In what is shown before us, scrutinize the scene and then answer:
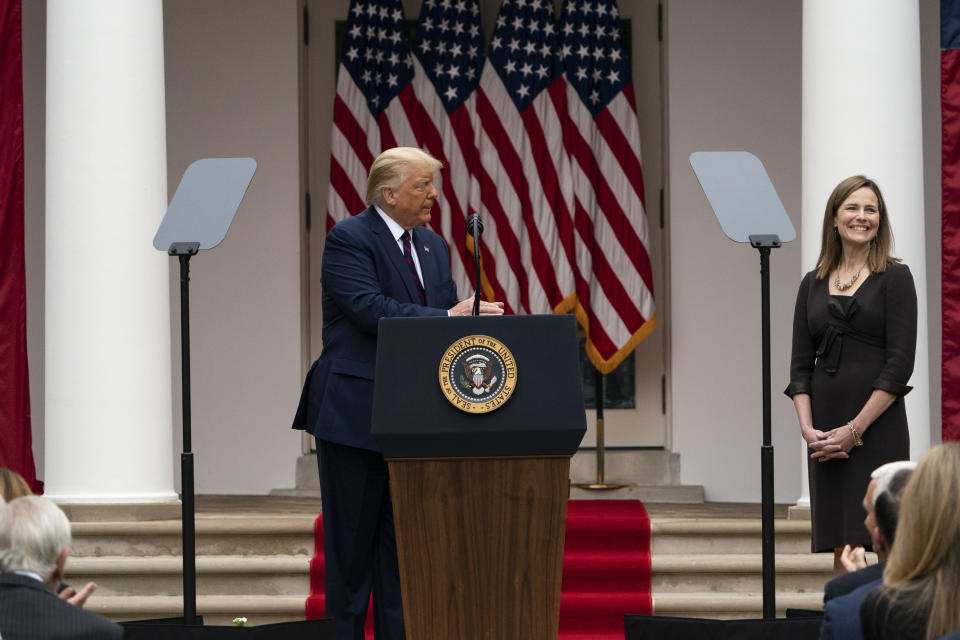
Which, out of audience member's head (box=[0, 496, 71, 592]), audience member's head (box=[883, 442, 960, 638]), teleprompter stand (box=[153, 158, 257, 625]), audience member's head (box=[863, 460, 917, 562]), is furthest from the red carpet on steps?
audience member's head (box=[883, 442, 960, 638])

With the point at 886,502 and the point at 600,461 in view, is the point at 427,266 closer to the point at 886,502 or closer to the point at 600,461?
the point at 886,502

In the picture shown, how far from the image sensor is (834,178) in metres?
6.41

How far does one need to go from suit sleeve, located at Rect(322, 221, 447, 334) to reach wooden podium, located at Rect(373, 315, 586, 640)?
0.54m

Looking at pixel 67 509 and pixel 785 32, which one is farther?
pixel 785 32

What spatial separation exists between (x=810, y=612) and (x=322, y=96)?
5.43m

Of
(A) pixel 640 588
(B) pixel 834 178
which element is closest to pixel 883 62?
(B) pixel 834 178

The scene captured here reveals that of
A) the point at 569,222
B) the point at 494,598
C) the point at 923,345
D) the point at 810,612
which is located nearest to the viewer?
the point at 494,598

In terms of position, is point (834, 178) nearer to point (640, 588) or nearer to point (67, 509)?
point (640, 588)

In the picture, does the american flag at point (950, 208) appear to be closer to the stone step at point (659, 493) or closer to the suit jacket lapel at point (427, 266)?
the stone step at point (659, 493)

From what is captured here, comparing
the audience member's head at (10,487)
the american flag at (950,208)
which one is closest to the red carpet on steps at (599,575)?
the american flag at (950,208)

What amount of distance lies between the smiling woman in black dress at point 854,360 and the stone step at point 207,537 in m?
2.75

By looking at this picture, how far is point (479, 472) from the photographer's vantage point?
159 inches

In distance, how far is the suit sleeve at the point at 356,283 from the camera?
4574 millimetres

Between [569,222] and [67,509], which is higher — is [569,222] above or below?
above
